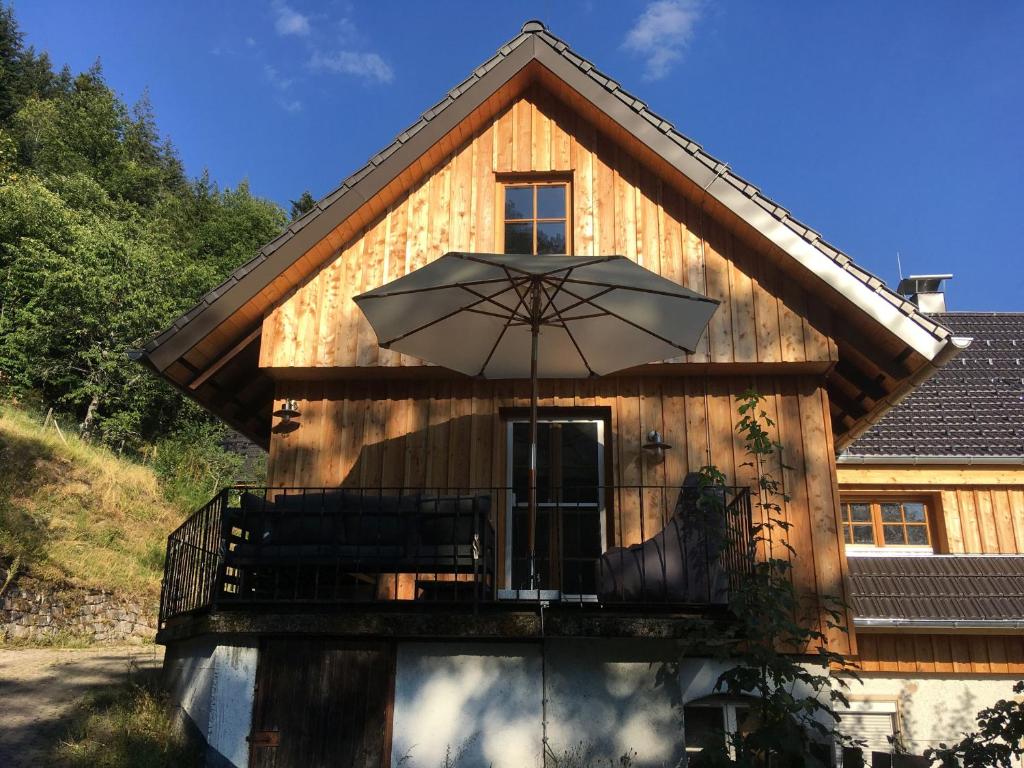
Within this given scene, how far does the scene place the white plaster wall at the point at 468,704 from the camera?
680cm

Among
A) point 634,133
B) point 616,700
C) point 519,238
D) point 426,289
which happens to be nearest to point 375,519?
point 426,289

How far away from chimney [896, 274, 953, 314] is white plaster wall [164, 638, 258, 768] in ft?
52.5

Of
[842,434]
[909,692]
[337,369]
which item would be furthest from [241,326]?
[909,692]

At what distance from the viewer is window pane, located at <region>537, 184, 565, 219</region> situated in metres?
9.73

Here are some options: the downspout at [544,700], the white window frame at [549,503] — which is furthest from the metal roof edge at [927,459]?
the downspout at [544,700]

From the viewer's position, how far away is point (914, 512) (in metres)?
12.6

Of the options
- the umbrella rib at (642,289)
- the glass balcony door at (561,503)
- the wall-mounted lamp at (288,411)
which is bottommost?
the glass balcony door at (561,503)

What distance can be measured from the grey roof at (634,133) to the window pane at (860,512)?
5.47 metres

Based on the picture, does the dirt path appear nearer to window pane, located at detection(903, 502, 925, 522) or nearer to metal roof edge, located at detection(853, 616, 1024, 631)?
metal roof edge, located at detection(853, 616, 1024, 631)

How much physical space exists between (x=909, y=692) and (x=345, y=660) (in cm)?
767

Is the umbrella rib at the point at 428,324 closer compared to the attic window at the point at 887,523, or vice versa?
the umbrella rib at the point at 428,324

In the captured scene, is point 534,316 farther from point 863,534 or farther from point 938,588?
point 863,534

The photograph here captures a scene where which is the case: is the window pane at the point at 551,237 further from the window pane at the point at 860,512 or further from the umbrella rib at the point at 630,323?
the window pane at the point at 860,512

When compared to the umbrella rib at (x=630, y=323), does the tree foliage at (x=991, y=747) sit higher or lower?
lower
